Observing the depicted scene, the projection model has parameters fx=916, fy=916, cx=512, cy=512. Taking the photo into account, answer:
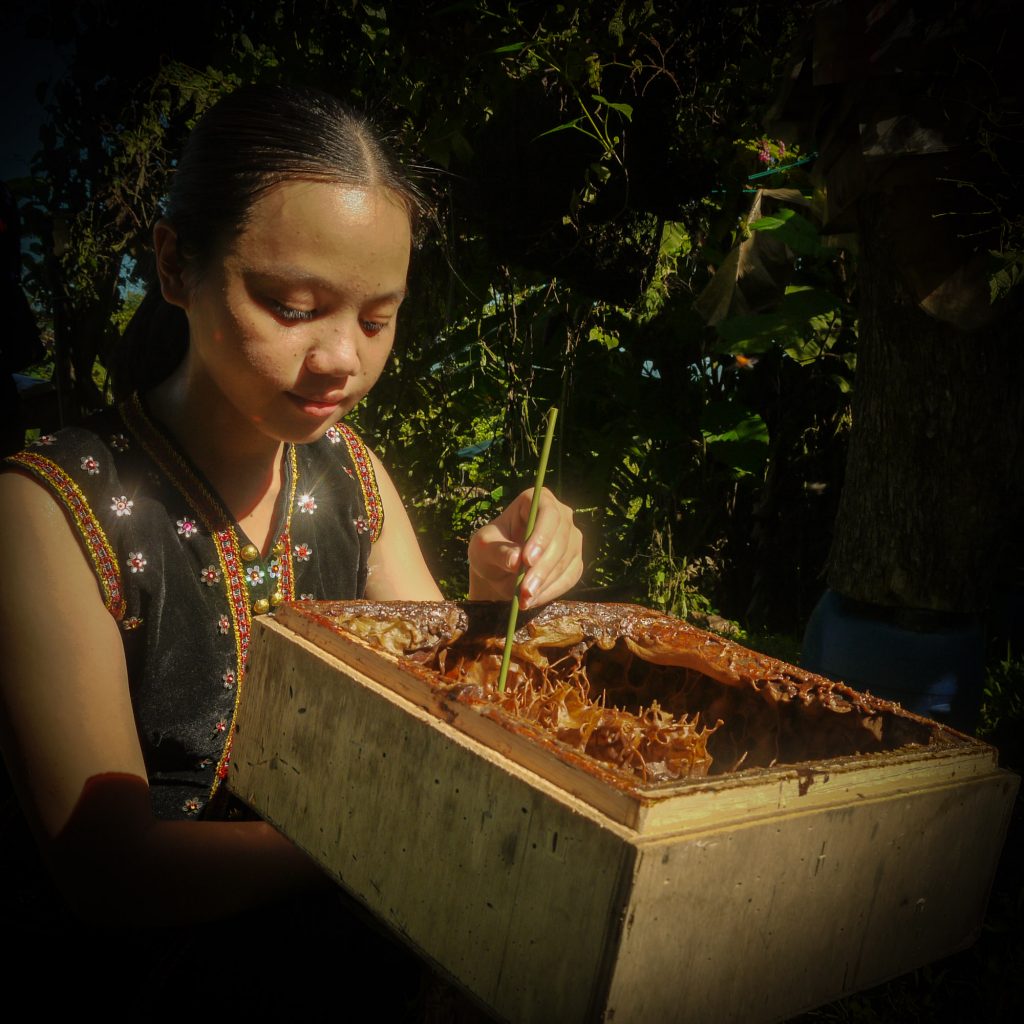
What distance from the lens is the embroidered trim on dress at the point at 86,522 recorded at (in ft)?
4.14

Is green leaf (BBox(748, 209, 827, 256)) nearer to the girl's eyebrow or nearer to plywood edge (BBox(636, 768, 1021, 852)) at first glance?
the girl's eyebrow

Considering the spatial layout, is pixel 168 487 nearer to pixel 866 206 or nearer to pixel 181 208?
pixel 181 208

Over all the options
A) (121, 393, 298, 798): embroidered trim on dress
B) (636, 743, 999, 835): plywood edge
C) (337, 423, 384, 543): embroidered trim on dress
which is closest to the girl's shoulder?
(337, 423, 384, 543): embroidered trim on dress

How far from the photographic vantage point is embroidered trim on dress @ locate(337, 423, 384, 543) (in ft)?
5.55

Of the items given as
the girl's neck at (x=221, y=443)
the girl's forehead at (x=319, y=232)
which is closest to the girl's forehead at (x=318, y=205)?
the girl's forehead at (x=319, y=232)

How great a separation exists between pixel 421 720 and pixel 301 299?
0.61m

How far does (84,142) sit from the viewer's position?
279cm

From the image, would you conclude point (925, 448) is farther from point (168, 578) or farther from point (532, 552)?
point (168, 578)

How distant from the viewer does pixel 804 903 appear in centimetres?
74

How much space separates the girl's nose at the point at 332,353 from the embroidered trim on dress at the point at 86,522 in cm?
39

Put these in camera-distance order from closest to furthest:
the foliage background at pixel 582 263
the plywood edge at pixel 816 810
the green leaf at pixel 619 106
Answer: the plywood edge at pixel 816 810 < the green leaf at pixel 619 106 < the foliage background at pixel 582 263

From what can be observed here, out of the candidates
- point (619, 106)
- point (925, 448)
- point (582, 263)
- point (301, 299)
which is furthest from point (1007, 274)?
point (301, 299)

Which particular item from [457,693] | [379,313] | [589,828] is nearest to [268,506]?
[379,313]

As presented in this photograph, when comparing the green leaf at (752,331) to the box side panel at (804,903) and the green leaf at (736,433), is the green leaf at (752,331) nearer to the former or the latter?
the green leaf at (736,433)
